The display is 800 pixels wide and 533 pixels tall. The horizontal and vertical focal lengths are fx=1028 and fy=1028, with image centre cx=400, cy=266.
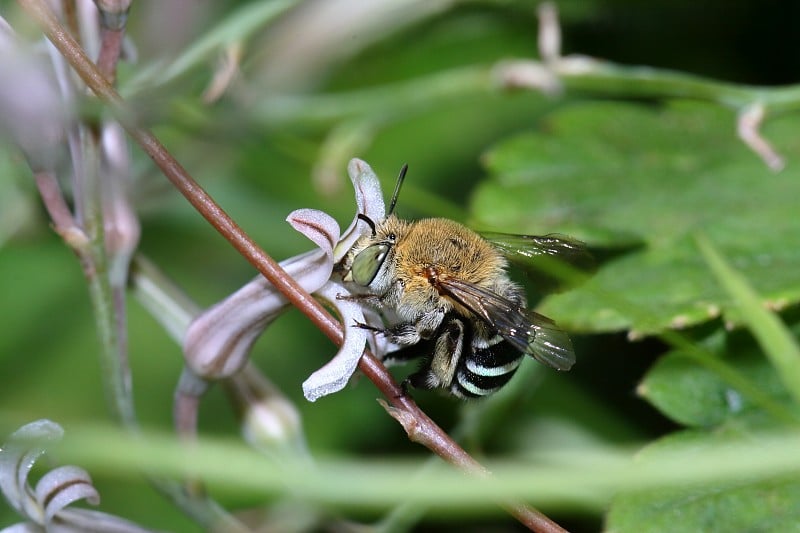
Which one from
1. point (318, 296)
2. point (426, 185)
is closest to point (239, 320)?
point (318, 296)

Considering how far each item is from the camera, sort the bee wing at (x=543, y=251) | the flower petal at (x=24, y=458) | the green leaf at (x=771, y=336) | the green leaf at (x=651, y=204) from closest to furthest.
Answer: the green leaf at (x=771, y=336), the flower petal at (x=24, y=458), the bee wing at (x=543, y=251), the green leaf at (x=651, y=204)

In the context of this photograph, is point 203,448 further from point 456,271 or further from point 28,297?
point 28,297

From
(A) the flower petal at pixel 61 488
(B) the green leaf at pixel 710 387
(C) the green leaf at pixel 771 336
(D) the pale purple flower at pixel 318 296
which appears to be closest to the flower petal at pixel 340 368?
(D) the pale purple flower at pixel 318 296

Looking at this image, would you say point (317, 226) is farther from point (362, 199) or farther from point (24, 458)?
point (24, 458)

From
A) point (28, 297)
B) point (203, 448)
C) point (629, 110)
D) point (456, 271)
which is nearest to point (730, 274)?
point (456, 271)

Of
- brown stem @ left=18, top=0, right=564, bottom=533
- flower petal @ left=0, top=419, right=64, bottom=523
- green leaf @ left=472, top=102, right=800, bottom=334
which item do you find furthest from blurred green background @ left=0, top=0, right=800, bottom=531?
brown stem @ left=18, top=0, right=564, bottom=533

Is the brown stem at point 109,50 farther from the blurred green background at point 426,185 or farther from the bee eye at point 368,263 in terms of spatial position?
the bee eye at point 368,263
